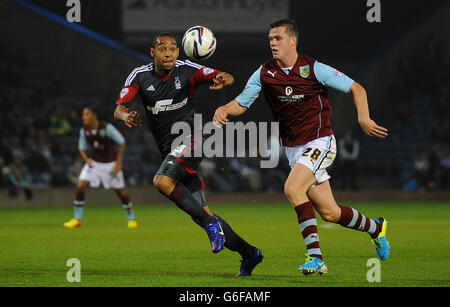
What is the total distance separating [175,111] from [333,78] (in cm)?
162

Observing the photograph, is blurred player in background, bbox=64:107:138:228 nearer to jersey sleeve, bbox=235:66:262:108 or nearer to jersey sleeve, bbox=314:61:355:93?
jersey sleeve, bbox=235:66:262:108

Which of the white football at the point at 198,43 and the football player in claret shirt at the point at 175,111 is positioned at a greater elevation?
the white football at the point at 198,43

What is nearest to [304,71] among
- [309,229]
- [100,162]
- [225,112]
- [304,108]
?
[304,108]

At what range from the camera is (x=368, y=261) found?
8195 millimetres

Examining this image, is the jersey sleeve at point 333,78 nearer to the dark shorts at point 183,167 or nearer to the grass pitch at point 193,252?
the dark shorts at point 183,167

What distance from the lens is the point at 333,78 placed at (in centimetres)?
731

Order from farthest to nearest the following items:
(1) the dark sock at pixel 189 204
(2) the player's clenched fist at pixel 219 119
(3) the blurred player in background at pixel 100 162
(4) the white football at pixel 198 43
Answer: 1. (3) the blurred player in background at pixel 100 162
2. (4) the white football at pixel 198 43
3. (1) the dark sock at pixel 189 204
4. (2) the player's clenched fist at pixel 219 119

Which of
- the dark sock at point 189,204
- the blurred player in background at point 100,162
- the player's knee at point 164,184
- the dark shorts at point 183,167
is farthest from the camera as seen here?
the blurred player in background at point 100,162

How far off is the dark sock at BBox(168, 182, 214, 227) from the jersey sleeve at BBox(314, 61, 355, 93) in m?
1.61

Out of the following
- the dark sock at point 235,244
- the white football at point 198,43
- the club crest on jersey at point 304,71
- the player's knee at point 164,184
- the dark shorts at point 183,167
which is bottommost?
the dark sock at point 235,244

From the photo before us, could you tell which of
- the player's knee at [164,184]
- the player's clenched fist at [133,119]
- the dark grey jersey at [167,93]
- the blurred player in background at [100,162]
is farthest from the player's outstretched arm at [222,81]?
the blurred player in background at [100,162]

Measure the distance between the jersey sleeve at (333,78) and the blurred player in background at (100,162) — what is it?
22.6 ft

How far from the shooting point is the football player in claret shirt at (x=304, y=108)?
23.9 ft
